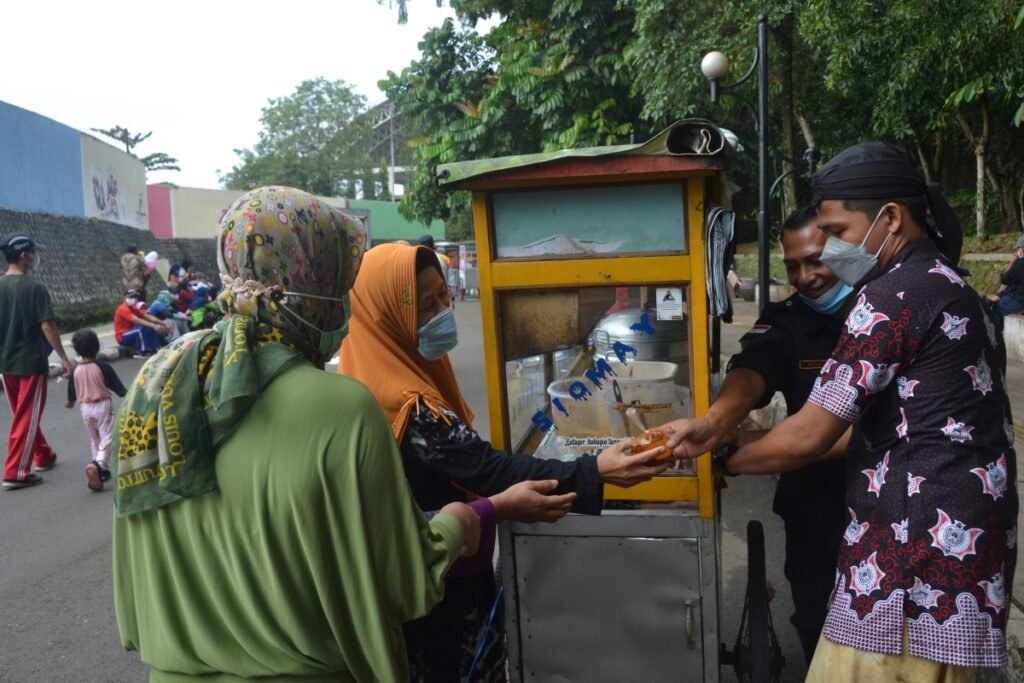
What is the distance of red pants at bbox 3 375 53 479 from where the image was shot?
5.65 m

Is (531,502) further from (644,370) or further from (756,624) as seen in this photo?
(756,624)

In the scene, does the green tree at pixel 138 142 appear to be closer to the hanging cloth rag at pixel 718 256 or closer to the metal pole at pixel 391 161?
the metal pole at pixel 391 161

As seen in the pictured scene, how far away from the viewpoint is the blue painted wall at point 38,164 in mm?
13875

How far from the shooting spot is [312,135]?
52656 millimetres

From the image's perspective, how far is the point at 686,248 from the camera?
2.14 meters

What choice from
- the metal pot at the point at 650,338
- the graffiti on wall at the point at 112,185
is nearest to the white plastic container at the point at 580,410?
the metal pot at the point at 650,338

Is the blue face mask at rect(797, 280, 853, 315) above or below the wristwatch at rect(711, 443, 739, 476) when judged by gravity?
above

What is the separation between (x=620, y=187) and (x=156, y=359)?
1327 mm

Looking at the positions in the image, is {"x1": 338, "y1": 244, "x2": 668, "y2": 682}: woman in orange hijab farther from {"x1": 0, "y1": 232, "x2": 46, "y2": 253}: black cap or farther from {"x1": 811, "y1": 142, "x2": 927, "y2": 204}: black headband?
{"x1": 0, "y1": 232, "x2": 46, "y2": 253}: black cap

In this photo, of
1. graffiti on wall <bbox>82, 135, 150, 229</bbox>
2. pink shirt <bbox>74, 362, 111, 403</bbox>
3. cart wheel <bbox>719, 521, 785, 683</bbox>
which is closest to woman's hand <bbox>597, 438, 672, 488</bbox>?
cart wheel <bbox>719, 521, 785, 683</bbox>

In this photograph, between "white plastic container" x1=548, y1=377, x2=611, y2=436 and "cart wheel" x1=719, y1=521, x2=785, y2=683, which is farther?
"white plastic container" x1=548, y1=377, x2=611, y2=436

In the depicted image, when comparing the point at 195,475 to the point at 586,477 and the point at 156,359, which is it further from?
the point at 586,477

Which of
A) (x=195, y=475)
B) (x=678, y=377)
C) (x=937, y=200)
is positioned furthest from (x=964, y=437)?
(x=195, y=475)

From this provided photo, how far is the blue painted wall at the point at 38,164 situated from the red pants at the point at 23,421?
983cm
